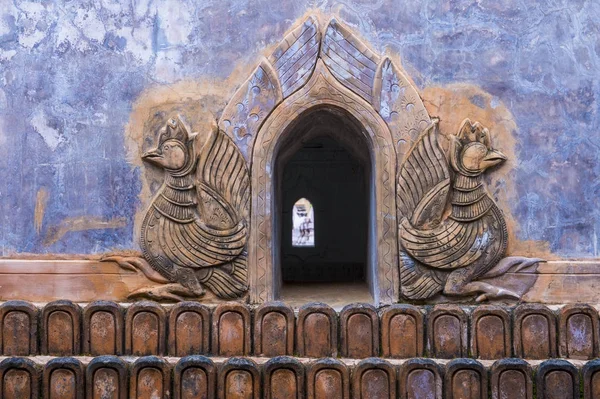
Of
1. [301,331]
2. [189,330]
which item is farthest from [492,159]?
[189,330]

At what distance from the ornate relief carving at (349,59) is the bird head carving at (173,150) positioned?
135 centimetres

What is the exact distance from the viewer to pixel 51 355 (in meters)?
5.22

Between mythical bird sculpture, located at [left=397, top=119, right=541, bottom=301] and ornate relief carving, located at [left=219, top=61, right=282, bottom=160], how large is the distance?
127cm

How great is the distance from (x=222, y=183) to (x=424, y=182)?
5.53ft

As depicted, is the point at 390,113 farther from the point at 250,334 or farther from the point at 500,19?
the point at 250,334

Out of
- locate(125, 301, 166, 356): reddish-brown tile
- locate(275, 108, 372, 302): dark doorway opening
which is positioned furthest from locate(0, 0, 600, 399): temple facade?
locate(275, 108, 372, 302): dark doorway opening

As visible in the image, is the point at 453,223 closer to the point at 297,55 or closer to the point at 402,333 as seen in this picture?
the point at 402,333

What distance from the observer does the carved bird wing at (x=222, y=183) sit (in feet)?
19.6

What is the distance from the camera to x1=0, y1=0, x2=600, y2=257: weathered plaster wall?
5953mm

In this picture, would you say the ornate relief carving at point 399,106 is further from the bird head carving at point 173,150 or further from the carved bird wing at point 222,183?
the bird head carving at point 173,150

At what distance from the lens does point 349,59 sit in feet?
19.8

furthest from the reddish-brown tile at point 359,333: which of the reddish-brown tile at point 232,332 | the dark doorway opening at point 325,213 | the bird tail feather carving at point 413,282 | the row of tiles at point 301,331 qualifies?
the dark doorway opening at point 325,213

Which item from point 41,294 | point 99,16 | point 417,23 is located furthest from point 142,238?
point 417,23

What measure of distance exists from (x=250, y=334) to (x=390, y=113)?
7.16 feet
